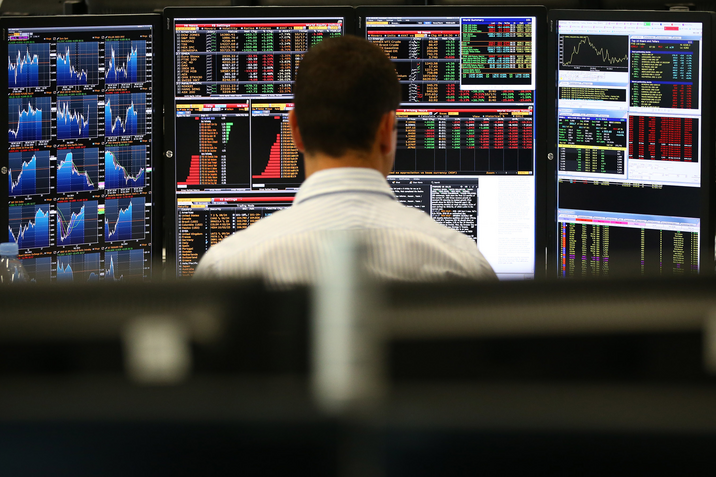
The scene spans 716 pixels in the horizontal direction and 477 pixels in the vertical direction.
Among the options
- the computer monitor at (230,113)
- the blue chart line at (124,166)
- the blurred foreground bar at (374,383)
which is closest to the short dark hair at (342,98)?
the blurred foreground bar at (374,383)

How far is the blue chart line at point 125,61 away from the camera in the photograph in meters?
2.07

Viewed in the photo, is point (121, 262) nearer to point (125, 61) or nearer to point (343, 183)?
point (125, 61)

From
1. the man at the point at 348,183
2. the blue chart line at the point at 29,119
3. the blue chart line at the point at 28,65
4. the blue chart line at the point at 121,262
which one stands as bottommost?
Result: the blue chart line at the point at 121,262

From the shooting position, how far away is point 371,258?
0.34 metres

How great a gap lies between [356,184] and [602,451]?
743mm

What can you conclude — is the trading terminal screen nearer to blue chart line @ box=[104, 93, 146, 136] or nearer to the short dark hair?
blue chart line @ box=[104, 93, 146, 136]

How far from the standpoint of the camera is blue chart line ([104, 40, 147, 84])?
2.07 m

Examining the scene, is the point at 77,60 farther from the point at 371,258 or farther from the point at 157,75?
the point at 371,258

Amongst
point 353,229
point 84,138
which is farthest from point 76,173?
point 353,229

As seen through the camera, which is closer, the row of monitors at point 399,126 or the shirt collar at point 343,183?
the shirt collar at point 343,183

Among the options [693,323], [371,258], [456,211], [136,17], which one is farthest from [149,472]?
[136,17]

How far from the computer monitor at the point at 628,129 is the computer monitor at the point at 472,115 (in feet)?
0.26

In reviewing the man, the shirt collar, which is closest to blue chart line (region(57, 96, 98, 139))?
the man

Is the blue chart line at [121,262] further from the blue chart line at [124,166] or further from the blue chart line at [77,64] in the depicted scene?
the blue chart line at [77,64]
